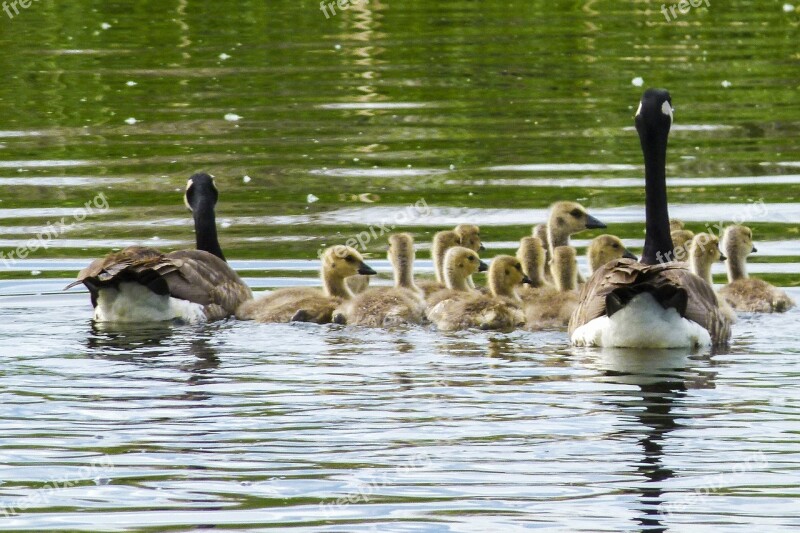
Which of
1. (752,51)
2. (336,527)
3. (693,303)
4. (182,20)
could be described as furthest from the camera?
(182,20)

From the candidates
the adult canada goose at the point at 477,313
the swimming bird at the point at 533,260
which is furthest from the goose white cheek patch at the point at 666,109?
the adult canada goose at the point at 477,313

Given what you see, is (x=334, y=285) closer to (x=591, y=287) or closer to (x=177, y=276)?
(x=177, y=276)

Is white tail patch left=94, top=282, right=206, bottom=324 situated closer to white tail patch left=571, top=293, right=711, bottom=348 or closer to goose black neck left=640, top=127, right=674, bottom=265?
white tail patch left=571, top=293, right=711, bottom=348

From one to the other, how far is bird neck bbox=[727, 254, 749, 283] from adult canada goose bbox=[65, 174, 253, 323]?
464 cm

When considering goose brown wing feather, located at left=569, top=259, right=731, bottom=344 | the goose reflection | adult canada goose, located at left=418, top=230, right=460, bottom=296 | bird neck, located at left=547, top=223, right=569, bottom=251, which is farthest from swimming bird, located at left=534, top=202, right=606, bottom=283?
the goose reflection

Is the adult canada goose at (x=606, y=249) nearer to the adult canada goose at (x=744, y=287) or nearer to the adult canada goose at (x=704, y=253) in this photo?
the adult canada goose at (x=704, y=253)

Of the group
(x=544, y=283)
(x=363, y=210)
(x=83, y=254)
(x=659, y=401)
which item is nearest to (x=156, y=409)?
(x=659, y=401)

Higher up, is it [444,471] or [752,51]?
[752,51]

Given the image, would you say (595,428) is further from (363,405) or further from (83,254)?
(83,254)

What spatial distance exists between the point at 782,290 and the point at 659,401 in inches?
166

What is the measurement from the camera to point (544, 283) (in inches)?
661

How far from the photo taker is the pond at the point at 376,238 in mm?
10055

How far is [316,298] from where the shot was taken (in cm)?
1560
